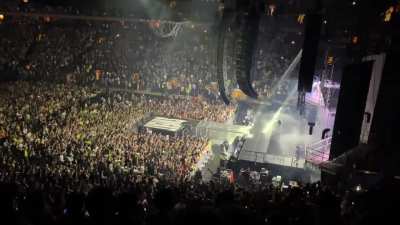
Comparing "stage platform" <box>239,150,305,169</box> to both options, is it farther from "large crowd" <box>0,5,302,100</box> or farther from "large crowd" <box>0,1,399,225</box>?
"large crowd" <box>0,5,302,100</box>

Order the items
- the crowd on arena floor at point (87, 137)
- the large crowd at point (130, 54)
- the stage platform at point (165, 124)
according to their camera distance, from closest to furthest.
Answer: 1. the crowd on arena floor at point (87, 137)
2. the stage platform at point (165, 124)
3. the large crowd at point (130, 54)

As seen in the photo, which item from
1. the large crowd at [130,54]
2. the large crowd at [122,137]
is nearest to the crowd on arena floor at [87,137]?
the large crowd at [122,137]

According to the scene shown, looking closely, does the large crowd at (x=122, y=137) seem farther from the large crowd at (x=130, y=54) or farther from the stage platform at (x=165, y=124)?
the stage platform at (x=165, y=124)

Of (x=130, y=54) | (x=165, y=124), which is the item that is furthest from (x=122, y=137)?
(x=130, y=54)

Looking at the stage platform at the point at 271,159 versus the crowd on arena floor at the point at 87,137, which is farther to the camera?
the stage platform at the point at 271,159

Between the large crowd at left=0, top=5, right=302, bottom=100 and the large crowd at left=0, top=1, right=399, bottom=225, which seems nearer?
the large crowd at left=0, top=1, right=399, bottom=225

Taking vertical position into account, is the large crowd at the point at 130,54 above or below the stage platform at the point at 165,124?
above

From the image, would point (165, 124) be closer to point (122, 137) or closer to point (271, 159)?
point (122, 137)

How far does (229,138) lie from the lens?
63.9 ft

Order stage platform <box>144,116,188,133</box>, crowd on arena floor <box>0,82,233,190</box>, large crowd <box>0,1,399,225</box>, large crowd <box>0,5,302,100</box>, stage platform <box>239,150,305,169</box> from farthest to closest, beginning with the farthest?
large crowd <box>0,5,302,100</box> < stage platform <box>144,116,188,133</box> < stage platform <box>239,150,305,169</box> < crowd on arena floor <box>0,82,233,190</box> < large crowd <box>0,1,399,225</box>

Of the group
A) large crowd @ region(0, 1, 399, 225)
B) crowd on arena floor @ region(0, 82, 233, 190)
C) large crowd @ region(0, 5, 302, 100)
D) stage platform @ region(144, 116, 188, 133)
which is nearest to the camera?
large crowd @ region(0, 1, 399, 225)

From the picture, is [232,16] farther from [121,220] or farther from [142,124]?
[142,124]

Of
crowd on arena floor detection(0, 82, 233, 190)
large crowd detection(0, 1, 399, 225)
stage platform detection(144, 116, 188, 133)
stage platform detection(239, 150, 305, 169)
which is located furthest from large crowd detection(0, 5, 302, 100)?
stage platform detection(239, 150, 305, 169)

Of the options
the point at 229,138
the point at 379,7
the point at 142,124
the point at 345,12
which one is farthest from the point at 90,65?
the point at 379,7
